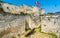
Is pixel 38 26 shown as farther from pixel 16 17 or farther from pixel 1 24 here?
pixel 1 24

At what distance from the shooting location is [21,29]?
610 inches

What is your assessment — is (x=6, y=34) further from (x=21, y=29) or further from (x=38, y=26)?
(x=38, y=26)

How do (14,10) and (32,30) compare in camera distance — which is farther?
(14,10)

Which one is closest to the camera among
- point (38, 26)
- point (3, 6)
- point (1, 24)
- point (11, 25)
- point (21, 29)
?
point (1, 24)

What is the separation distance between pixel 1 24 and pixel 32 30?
3485mm

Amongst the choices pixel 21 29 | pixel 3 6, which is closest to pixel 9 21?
pixel 21 29

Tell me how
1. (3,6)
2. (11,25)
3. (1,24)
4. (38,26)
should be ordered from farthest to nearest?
(3,6)
(38,26)
(11,25)
(1,24)

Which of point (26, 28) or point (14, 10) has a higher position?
point (14, 10)

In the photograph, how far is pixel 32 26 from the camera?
56.9ft

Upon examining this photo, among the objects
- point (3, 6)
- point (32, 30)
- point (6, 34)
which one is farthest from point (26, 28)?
point (3, 6)

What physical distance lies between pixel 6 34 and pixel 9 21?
1006 millimetres

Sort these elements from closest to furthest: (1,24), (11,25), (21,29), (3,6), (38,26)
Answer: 1. (1,24)
2. (11,25)
3. (21,29)
4. (38,26)
5. (3,6)

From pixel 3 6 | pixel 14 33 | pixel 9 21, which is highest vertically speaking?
pixel 3 6

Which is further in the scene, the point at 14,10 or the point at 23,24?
the point at 14,10
